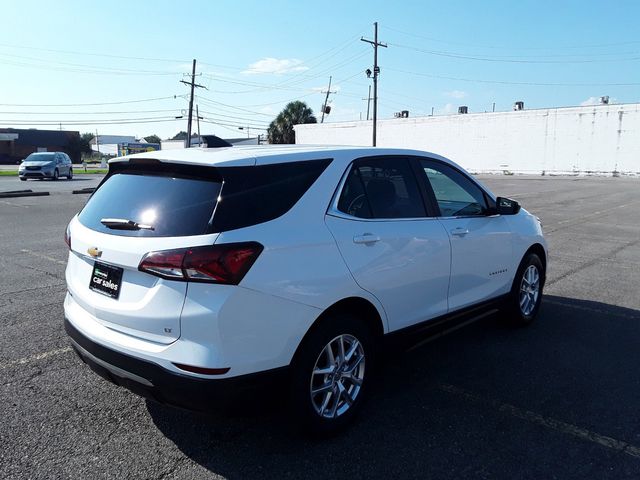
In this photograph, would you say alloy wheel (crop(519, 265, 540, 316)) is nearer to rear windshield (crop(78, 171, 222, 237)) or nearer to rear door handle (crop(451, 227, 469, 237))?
rear door handle (crop(451, 227, 469, 237))

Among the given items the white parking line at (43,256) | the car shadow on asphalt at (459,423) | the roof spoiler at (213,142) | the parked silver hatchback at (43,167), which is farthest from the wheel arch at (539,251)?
the parked silver hatchback at (43,167)

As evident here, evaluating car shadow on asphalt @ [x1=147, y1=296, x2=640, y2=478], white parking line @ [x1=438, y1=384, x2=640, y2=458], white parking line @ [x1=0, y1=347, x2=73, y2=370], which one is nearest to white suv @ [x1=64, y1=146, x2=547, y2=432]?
car shadow on asphalt @ [x1=147, y1=296, x2=640, y2=478]

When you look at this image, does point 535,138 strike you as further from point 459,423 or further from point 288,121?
point 459,423

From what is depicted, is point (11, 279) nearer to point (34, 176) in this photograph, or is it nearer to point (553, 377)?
point (553, 377)

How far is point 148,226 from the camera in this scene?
2.89 meters

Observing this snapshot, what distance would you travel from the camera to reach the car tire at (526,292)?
5.11 m

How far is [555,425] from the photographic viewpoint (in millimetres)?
3438

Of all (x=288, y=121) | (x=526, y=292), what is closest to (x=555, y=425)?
(x=526, y=292)

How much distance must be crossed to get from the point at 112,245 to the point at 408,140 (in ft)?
184

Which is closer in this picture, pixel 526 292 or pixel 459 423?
pixel 459 423

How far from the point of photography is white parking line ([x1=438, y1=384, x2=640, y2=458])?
318 centimetres

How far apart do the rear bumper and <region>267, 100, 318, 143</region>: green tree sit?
199 feet

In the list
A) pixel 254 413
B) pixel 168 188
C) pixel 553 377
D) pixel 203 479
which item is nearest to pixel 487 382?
pixel 553 377

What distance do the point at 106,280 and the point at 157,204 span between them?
1.79ft
